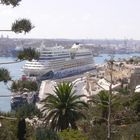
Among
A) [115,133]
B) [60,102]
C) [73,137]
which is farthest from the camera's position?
[60,102]

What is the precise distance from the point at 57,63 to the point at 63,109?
49125mm

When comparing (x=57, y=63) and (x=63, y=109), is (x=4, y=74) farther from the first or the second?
(x=57, y=63)

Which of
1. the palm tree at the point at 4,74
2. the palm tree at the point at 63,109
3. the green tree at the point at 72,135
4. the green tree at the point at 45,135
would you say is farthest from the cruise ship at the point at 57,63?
the palm tree at the point at 4,74

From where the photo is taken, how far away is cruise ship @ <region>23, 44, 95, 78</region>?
65.1 metres

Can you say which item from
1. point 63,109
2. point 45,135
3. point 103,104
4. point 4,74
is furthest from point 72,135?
point 4,74

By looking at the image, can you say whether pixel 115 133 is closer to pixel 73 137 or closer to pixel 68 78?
pixel 73 137

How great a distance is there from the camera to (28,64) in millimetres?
66062

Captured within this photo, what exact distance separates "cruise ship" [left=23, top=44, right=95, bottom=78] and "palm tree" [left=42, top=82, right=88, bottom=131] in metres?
42.2

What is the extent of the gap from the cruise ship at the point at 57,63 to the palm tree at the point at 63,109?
4217 cm

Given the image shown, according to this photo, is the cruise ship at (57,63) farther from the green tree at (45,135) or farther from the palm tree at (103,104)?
the green tree at (45,135)

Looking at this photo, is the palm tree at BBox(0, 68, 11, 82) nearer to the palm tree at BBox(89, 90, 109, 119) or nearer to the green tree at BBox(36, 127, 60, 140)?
the green tree at BBox(36, 127, 60, 140)

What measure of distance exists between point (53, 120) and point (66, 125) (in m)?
0.53
